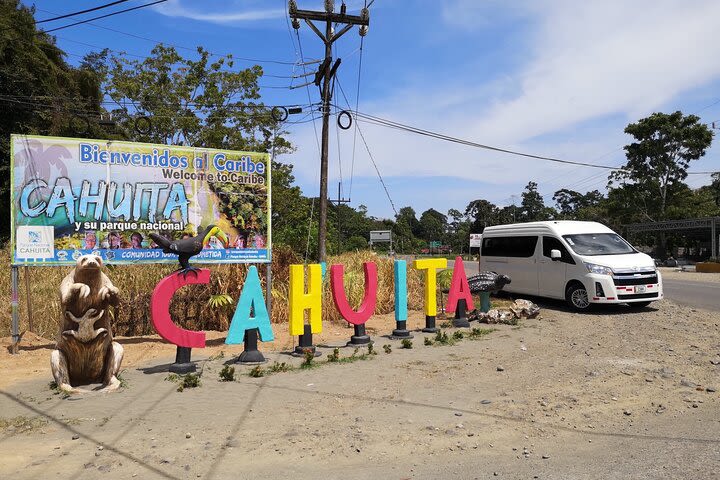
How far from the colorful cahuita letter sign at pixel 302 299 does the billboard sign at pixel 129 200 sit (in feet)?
7.16

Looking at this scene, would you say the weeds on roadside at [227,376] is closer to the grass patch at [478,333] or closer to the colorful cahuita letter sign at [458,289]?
the grass patch at [478,333]

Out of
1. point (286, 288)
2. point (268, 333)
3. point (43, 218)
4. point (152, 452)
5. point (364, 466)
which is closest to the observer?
point (364, 466)

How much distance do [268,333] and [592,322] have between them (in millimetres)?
6879

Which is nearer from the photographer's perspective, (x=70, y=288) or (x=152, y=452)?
(x=152, y=452)

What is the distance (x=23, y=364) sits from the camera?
784 centimetres

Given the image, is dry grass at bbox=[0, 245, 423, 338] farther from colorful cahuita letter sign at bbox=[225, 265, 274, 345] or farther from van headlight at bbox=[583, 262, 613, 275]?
van headlight at bbox=[583, 262, 613, 275]

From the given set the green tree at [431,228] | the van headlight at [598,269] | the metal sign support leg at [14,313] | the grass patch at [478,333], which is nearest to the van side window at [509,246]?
the van headlight at [598,269]

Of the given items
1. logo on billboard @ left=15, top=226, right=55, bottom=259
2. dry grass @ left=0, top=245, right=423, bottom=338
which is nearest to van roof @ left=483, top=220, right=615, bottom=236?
dry grass @ left=0, top=245, right=423, bottom=338

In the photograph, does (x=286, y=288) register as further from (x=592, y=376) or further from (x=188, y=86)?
(x=188, y=86)

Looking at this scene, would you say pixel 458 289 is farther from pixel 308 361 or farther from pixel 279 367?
pixel 279 367

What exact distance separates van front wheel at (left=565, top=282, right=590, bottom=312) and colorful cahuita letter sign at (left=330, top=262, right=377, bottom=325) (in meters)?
5.70

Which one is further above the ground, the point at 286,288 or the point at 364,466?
the point at 286,288

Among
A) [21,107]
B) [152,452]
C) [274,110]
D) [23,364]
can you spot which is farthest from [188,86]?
[152,452]

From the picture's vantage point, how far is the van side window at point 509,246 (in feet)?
44.8
